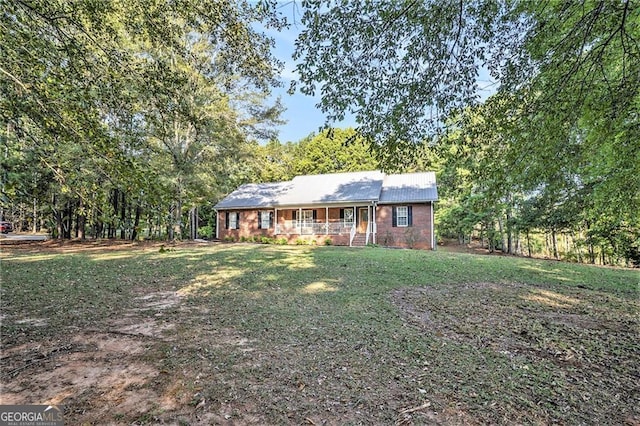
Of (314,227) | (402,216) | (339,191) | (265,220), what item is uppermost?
(339,191)

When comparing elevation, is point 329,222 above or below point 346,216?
below

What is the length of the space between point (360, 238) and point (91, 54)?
15757 mm

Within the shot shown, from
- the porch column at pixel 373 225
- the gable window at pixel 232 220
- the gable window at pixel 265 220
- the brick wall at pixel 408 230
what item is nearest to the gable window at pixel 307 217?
the gable window at pixel 265 220

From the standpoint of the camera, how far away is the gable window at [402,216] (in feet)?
Result: 60.3

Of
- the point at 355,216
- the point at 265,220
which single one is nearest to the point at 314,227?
the point at 355,216

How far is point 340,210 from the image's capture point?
20312 mm

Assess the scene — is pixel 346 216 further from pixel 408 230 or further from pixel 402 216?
pixel 408 230

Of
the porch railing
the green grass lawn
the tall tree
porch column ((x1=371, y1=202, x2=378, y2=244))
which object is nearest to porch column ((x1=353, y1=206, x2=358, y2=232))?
the porch railing

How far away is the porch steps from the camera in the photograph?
18.1 m

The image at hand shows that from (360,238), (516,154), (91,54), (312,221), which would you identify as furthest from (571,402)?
(312,221)

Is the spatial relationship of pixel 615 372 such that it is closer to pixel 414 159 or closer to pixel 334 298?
pixel 414 159

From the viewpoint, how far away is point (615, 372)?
118 inches

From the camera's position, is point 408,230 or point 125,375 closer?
point 125,375

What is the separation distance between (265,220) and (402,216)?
9.22 metres
